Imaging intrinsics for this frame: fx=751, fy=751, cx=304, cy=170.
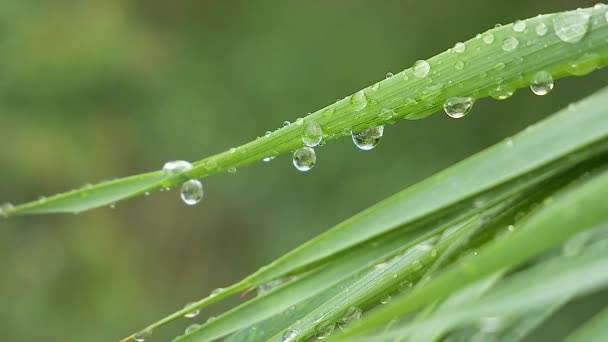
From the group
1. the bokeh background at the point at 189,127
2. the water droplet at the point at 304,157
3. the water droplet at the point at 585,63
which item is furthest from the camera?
the bokeh background at the point at 189,127

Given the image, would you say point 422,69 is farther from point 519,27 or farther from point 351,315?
point 351,315

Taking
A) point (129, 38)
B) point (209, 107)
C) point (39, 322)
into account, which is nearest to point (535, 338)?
point (209, 107)

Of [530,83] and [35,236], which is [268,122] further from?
[530,83]

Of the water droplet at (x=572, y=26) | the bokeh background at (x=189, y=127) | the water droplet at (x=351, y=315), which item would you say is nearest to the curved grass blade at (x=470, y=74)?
the water droplet at (x=572, y=26)

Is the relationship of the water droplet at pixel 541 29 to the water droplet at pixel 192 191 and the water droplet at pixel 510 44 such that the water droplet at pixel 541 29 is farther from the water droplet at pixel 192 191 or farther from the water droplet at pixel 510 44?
the water droplet at pixel 192 191

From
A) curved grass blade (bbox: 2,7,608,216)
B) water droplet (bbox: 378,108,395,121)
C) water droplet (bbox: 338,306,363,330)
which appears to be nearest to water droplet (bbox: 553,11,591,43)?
curved grass blade (bbox: 2,7,608,216)

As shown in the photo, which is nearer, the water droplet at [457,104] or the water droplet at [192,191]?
the water droplet at [457,104]

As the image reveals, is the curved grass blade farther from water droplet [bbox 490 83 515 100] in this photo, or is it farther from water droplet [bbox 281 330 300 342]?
water droplet [bbox 281 330 300 342]
